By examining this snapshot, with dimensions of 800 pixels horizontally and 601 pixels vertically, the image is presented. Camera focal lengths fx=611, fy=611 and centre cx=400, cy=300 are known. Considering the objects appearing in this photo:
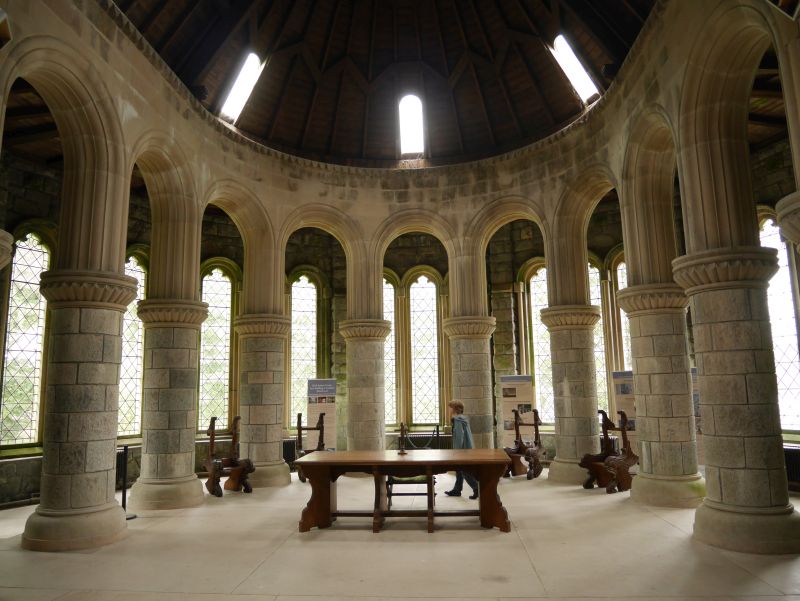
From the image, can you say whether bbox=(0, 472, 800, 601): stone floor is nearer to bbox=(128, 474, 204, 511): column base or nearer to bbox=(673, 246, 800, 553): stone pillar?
bbox=(673, 246, 800, 553): stone pillar

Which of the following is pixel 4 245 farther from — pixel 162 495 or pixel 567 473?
pixel 567 473

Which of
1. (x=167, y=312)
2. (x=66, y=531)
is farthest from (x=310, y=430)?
(x=66, y=531)

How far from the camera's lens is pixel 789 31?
205 inches

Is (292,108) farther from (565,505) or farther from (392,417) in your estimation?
(565,505)

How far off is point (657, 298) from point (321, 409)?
22.7 ft

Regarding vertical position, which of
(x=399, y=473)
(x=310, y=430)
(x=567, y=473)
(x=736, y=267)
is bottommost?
(x=567, y=473)

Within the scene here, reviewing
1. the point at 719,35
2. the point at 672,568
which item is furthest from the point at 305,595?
the point at 719,35

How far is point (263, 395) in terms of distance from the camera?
37.8ft

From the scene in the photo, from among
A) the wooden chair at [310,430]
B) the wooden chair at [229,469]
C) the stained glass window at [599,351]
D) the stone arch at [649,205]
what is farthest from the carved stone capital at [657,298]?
the wooden chair at [229,469]

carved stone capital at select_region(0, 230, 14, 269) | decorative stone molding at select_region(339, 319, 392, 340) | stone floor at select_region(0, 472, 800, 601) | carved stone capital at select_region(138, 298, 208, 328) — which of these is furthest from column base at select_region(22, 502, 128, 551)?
decorative stone molding at select_region(339, 319, 392, 340)

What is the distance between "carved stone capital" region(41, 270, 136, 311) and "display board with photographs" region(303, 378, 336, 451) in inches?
229

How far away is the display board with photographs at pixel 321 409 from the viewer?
12453mm

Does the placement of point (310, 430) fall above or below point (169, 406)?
below

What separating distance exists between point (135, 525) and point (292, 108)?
874 cm
